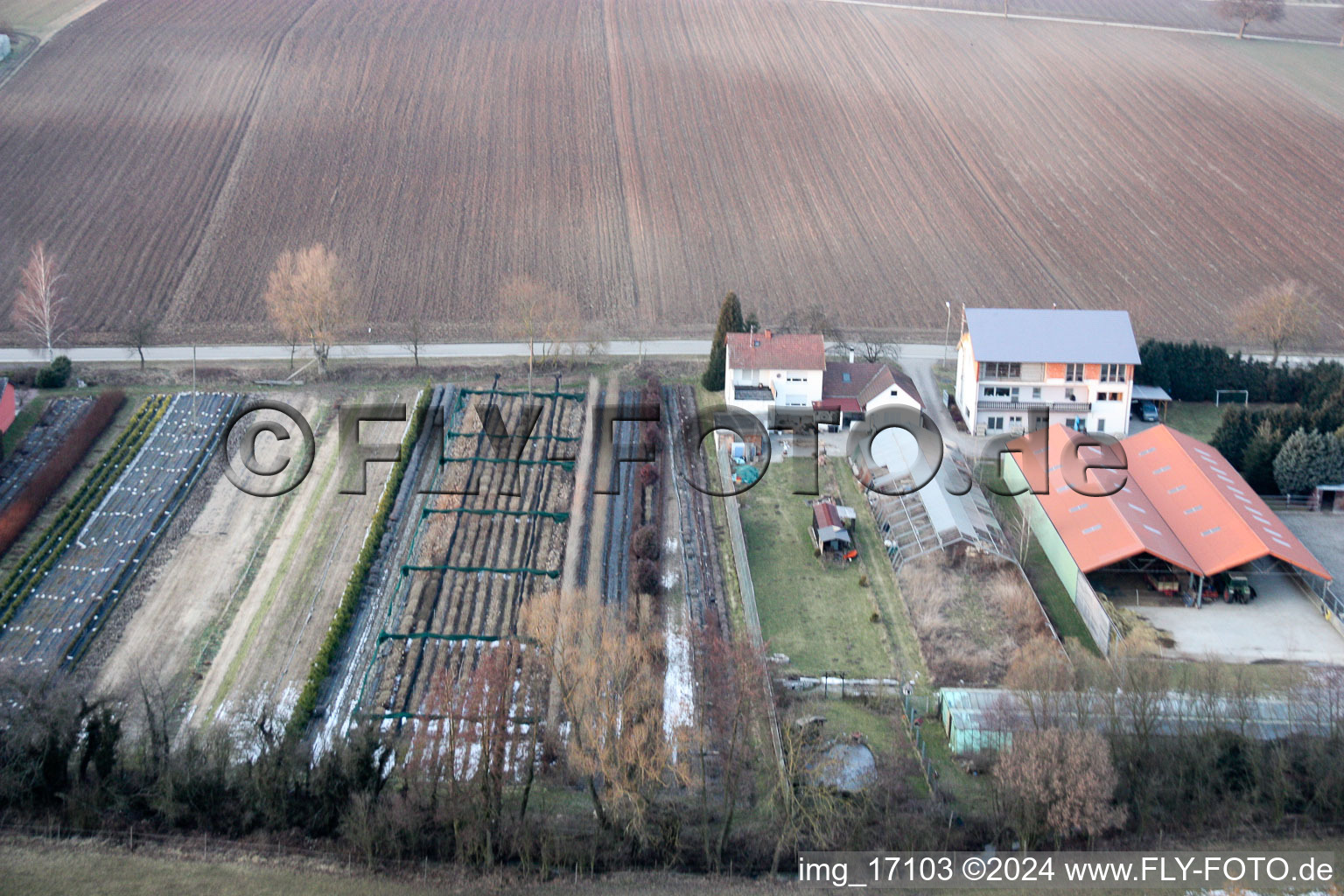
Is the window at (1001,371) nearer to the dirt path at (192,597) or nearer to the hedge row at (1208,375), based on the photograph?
the hedge row at (1208,375)

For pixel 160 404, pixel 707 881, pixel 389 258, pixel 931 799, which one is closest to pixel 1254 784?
pixel 931 799

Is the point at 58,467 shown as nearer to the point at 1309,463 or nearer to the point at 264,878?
the point at 264,878

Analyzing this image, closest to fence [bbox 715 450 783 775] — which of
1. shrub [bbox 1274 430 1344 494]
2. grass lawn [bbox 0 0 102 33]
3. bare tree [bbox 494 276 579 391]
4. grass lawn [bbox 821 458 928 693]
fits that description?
grass lawn [bbox 821 458 928 693]

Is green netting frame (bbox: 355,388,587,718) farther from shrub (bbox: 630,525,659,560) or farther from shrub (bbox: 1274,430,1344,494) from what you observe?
shrub (bbox: 1274,430,1344,494)

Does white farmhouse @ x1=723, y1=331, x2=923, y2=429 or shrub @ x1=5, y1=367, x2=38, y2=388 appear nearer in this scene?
white farmhouse @ x1=723, y1=331, x2=923, y2=429

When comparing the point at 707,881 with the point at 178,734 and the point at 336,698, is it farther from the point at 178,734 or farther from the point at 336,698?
the point at 178,734

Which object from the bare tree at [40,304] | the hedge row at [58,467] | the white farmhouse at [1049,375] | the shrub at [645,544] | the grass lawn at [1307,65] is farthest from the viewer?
the grass lawn at [1307,65]

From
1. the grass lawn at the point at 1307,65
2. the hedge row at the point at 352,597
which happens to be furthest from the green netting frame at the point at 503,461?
the grass lawn at the point at 1307,65
